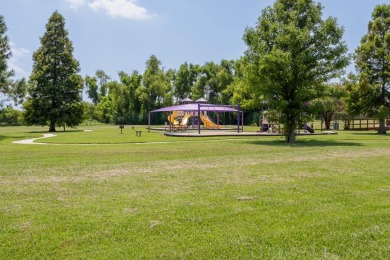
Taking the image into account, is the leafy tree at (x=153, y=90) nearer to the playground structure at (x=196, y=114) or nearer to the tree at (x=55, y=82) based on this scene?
the playground structure at (x=196, y=114)

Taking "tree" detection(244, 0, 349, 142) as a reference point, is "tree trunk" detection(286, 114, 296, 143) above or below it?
below

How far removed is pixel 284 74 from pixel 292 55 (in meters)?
1.49

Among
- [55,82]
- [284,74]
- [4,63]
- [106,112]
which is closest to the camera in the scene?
[284,74]

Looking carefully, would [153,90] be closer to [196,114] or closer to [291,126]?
[196,114]

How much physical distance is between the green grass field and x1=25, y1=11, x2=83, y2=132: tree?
33.3 metres

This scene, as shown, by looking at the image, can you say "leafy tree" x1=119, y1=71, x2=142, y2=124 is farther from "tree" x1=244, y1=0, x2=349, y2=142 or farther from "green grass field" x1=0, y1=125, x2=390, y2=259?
"green grass field" x1=0, y1=125, x2=390, y2=259

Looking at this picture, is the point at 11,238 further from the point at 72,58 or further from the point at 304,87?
the point at 72,58

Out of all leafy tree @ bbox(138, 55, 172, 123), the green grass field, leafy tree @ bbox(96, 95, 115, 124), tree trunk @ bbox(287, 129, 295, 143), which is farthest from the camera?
leafy tree @ bbox(96, 95, 115, 124)

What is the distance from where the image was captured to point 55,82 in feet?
142

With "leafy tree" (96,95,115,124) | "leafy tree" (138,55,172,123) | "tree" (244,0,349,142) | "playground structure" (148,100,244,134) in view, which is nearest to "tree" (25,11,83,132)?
"playground structure" (148,100,244,134)

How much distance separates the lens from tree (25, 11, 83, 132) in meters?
41.6

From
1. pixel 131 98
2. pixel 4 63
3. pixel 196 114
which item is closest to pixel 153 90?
pixel 131 98

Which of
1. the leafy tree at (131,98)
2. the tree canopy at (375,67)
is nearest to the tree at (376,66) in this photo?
the tree canopy at (375,67)

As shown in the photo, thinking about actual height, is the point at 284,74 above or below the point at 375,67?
below
